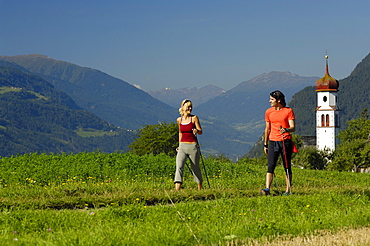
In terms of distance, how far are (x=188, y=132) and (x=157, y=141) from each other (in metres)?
49.5

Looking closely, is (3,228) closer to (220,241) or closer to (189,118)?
(220,241)

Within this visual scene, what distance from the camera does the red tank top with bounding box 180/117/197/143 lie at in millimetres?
12805

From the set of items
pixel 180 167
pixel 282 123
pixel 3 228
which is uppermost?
pixel 282 123

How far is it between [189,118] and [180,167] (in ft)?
4.04

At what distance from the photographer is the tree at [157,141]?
61500mm

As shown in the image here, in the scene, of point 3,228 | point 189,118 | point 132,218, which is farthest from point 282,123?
point 3,228

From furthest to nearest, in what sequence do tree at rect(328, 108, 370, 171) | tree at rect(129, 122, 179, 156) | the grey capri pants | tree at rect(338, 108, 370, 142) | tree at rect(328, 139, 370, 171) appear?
1. tree at rect(338, 108, 370, 142)
2. tree at rect(328, 139, 370, 171)
3. tree at rect(328, 108, 370, 171)
4. tree at rect(129, 122, 179, 156)
5. the grey capri pants

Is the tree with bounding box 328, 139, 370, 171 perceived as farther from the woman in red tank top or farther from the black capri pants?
the black capri pants

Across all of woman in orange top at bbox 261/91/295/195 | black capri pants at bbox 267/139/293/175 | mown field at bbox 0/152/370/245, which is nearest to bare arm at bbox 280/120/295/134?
woman in orange top at bbox 261/91/295/195

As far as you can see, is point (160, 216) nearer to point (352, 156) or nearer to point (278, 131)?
point (278, 131)

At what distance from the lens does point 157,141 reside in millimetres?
62219

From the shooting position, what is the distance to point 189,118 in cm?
1282

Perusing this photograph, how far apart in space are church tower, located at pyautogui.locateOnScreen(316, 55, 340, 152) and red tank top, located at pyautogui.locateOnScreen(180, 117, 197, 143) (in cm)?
12222

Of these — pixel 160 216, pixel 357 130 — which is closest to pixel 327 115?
pixel 357 130
